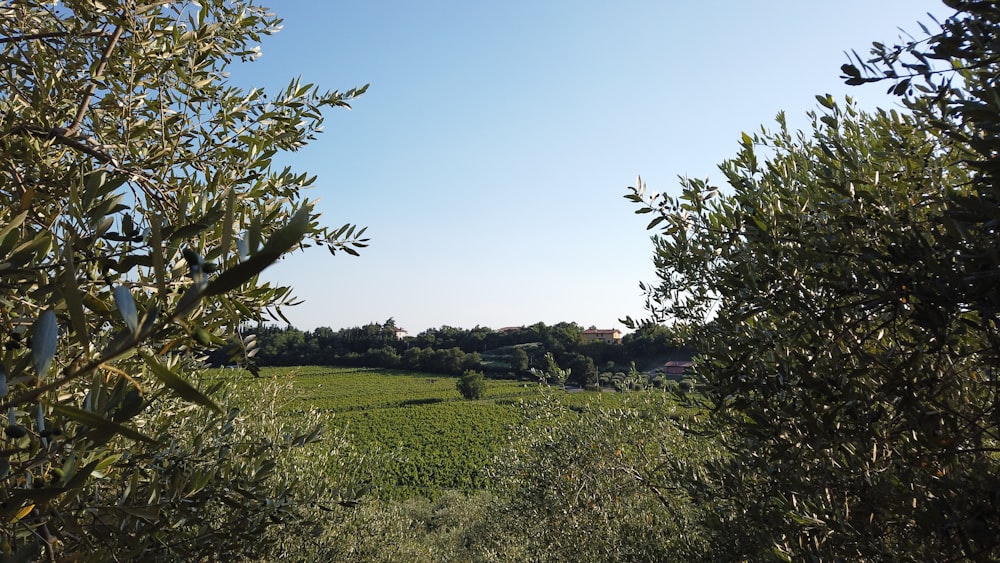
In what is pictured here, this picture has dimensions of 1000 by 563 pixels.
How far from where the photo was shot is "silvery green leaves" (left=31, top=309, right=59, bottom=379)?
0.81 meters

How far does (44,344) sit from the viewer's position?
0.84 m

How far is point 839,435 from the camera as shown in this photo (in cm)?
286

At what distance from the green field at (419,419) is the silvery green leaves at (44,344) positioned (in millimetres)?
34270

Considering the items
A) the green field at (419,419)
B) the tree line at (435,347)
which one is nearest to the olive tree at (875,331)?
the green field at (419,419)

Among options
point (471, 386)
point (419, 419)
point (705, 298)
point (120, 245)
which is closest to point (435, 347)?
point (471, 386)

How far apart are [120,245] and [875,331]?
345 cm

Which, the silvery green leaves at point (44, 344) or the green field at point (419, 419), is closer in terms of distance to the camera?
the silvery green leaves at point (44, 344)

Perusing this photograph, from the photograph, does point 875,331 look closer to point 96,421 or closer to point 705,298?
point 705,298

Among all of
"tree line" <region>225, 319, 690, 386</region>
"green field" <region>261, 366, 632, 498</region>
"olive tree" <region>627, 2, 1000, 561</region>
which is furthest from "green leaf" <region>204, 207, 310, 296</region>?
"tree line" <region>225, 319, 690, 386</region>

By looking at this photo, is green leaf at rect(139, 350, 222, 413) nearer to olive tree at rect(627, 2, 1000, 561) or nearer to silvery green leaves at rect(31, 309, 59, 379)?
silvery green leaves at rect(31, 309, 59, 379)

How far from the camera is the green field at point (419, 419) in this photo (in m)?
52.8

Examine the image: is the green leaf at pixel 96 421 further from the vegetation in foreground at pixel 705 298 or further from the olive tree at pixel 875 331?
the olive tree at pixel 875 331

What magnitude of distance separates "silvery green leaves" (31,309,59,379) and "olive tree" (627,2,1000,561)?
276cm

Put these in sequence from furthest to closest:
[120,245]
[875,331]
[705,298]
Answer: [705,298]
[875,331]
[120,245]
